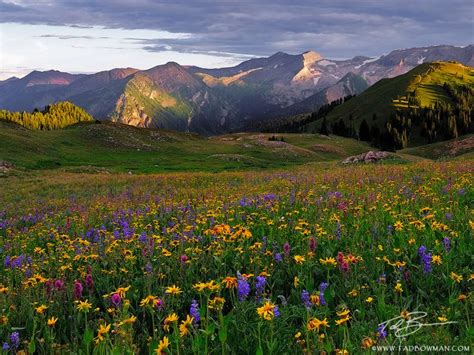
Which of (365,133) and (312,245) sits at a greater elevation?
(365,133)

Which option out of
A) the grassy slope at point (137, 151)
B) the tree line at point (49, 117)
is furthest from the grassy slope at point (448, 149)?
the tree line at point (49, 117)

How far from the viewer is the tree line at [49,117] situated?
475 feet

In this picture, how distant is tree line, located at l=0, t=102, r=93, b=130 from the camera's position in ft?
475

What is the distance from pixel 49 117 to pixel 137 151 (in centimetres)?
8658

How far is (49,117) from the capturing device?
152875 millimetres

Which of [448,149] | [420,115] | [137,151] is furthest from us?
[420,115]

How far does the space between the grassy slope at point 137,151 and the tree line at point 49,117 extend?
5985 cm

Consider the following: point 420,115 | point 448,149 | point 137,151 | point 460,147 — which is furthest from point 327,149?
point 420,115

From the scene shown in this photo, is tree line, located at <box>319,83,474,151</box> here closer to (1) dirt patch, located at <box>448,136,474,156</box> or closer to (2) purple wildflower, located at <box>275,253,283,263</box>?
(1) dirt patch, located at <box>448,136,474,156</box>

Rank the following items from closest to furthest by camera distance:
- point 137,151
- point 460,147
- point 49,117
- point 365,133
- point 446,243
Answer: point 446,243 < point 460,147 < point 137,151 < point 365,133 < point 49,117

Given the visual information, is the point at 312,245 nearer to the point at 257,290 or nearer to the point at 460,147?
the point at 257,290

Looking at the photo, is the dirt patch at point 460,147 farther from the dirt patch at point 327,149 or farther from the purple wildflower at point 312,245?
the purple wildflower at point 312,245
